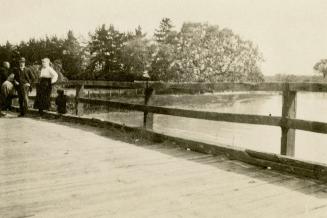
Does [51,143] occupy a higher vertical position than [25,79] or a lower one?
lower

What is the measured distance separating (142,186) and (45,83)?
27.1 ft

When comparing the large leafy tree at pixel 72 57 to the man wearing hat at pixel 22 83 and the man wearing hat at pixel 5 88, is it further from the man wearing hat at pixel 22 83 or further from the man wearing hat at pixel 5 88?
the man wearing hat at pixel 22 83

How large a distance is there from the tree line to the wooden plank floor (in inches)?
2226

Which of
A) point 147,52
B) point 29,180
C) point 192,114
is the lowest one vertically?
point 29,180

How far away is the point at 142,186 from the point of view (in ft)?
14.4

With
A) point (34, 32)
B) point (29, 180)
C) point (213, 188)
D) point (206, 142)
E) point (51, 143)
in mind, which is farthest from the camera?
point (34, 32)

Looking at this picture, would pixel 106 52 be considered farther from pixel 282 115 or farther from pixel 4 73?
pixel 282 115

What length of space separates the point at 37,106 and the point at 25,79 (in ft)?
2.85

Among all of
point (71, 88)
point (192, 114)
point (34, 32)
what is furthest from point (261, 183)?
point (34, 32)

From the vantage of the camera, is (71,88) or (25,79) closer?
(25,79)

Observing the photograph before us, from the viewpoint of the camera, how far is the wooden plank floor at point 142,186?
363 cm

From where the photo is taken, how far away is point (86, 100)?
32.8ft

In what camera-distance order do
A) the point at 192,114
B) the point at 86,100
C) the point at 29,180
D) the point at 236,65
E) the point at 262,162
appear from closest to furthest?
1. the point at 29,180
2. the point at 262,162
3. the point at 192,114
4. the point at 86,100
5. the point at 236,65

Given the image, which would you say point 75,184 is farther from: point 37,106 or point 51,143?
point 37,106
